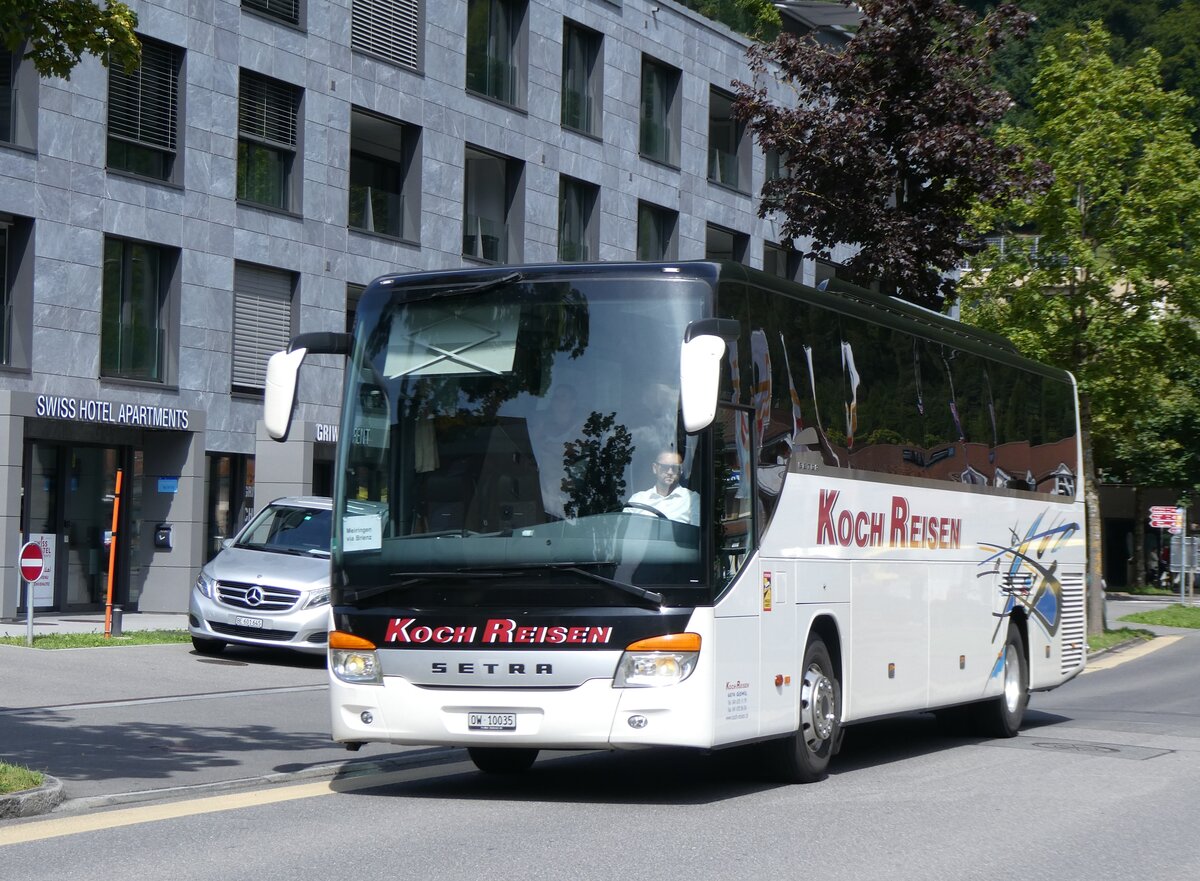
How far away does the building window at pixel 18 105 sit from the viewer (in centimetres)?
2512

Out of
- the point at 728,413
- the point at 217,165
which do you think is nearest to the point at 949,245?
the point at 217,165

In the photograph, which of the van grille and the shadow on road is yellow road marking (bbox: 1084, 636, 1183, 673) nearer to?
the van grille

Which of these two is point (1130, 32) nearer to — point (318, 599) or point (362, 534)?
point (318, 599)

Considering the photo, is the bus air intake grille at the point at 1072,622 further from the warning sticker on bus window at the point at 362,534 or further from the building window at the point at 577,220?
the building window at the point at 577,220

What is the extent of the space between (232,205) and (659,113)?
14.2 meters

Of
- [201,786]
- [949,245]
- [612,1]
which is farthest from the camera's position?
[612,1]

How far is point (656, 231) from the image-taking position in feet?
133

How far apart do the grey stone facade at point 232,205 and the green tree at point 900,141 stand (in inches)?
376

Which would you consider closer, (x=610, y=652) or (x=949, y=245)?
(x=610, y=652)

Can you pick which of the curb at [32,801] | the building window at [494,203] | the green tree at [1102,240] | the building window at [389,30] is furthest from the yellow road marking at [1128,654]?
the curb at [32,801]

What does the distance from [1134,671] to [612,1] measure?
784 inches

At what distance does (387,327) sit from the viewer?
413 inches

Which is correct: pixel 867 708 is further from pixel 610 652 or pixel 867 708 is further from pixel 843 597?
pixel 610 652

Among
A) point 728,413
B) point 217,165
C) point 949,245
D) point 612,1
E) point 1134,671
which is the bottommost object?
point 1134,671
